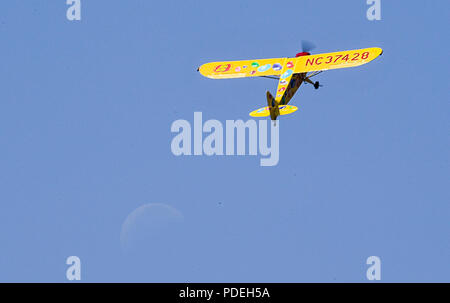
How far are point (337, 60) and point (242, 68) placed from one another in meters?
4.68

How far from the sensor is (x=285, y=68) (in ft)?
127

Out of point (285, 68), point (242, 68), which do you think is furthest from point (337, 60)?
point (242, 68)

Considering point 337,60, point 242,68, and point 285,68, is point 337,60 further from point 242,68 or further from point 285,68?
point 242,68

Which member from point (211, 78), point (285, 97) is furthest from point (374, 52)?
point (211, 78)

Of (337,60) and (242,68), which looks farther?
(242,68)

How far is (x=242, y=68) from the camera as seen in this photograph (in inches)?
1531

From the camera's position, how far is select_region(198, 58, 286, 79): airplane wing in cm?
3850

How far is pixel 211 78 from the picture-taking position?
38.7 meters

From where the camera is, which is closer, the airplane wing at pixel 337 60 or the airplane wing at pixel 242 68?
the airplane wing at pixel 337 60

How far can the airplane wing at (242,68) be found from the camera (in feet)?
126

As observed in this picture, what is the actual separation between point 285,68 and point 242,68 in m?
2.07
